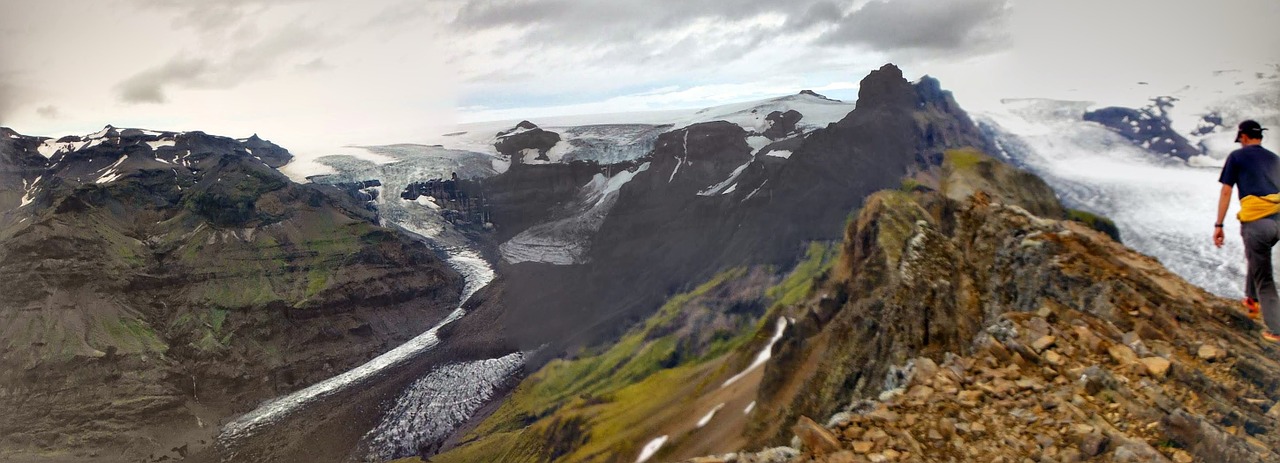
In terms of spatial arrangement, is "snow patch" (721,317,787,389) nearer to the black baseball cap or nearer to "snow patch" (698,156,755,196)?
the black baseball cap

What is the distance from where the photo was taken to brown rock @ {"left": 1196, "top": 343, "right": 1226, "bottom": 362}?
4836 mm

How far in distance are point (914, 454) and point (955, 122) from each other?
27.6ft

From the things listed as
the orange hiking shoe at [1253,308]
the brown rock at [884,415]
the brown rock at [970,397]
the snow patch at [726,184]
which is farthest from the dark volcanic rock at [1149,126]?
the snow patch at [726,184]

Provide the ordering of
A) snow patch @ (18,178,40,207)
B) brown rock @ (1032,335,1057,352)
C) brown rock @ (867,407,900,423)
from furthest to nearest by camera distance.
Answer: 1. snow patch @ (18,178,40,207)
2. brown rock @ (1032,335,1057,352)
3. brown rock @ (867,407,900,423)

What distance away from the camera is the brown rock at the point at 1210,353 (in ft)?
15.9

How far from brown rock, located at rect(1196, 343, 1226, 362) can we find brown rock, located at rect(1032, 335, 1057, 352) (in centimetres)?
101

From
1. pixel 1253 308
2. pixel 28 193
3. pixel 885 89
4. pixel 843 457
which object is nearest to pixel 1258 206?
pixel 1253 308

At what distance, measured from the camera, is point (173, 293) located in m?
61.0

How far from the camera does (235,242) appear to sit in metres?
66.8

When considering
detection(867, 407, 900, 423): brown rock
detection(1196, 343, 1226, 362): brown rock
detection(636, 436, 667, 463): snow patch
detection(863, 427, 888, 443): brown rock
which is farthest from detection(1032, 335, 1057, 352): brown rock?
detection(636, 436, 667, 463): snow patch

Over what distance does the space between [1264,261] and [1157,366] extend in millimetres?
1415

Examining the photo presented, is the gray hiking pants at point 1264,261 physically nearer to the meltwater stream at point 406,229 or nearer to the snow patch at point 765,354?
the snow patch at point 765,354

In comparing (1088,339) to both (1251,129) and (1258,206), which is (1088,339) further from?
(1251,129)

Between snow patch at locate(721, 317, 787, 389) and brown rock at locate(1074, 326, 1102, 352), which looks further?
snow patch at locate(721, 317, 787, 389)
